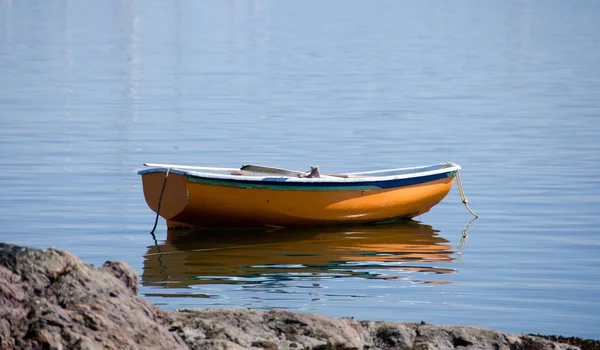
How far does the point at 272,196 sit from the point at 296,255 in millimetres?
1232

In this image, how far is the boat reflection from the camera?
13.9 meters

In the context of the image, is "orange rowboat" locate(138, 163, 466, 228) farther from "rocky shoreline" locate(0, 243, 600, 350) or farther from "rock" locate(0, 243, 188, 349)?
"rock" locate(0, 243, 188, 349)

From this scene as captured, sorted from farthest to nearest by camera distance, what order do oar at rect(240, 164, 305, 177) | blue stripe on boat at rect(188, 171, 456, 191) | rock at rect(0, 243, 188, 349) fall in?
oar at rect(240, 164, 305, 177) < blue stripe on boat at rect(188, 171, 456, 191) < rock at rect(0, 243, 188, 349)

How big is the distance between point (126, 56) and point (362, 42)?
21289 millimetres

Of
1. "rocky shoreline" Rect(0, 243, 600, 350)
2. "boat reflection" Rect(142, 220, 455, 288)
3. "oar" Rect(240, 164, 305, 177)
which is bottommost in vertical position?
"boat reflection" Rect(142, 220, 455, 288)

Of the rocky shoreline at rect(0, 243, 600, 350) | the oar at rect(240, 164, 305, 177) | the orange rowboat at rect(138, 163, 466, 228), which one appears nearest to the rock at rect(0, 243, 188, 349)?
the rocky shoreline at rect(0, 243, 600, 350)

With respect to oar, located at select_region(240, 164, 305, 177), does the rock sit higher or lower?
lower

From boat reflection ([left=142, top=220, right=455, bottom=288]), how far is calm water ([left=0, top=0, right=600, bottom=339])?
0.04 metres

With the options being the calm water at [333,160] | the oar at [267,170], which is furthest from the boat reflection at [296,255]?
the oar at [267,170]

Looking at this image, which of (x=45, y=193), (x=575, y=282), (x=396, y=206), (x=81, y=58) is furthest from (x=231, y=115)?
(x=81, y=58)

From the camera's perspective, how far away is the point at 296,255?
607 inches

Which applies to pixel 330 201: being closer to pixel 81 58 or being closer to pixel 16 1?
pixel 81 58

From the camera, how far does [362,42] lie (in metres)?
75.3

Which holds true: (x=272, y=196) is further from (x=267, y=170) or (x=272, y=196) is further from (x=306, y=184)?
(x=267, y=170)
